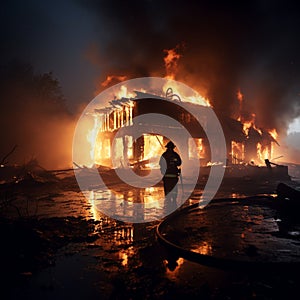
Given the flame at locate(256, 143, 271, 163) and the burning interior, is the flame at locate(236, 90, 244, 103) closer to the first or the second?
the burning interior

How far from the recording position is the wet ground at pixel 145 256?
364 centimetres

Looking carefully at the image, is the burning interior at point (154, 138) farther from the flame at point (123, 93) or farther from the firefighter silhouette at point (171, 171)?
the firefighter silhouette at point (171, 171)

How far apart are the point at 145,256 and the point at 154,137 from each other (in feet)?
74.0

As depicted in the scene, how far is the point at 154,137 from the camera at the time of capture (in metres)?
27.2

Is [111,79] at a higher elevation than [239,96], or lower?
higher

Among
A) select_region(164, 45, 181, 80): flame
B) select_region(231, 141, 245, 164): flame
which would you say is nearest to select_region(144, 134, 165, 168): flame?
select_region(231, 141, 245, 164): flame

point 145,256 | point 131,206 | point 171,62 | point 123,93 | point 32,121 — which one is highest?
point 171,62

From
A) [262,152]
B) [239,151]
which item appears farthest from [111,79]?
[262,152]

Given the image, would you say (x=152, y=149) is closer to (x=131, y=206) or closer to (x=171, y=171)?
(x=171, y=171)

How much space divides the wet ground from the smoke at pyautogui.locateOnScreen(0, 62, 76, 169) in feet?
86.3

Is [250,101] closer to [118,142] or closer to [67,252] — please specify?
[118,142]

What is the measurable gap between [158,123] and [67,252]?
21.1 m

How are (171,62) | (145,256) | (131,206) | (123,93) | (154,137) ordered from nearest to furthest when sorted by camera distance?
(145,256), (131,206), (154,137), (123,93), (171,62)

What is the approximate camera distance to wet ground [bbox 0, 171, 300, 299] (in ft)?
12.0
